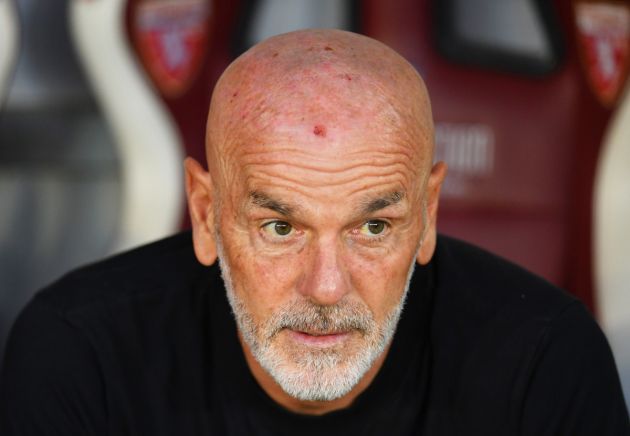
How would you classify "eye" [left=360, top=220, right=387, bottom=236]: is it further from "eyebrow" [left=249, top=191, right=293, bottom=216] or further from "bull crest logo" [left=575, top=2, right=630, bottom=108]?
"bull crest logo" [left=575, top=2, right=630, bottom=108]

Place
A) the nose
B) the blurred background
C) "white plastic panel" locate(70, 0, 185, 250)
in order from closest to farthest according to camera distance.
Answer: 1. the nose
2. the blurred background
3. "white plastic panel" locate(70, 0, 185, 250)

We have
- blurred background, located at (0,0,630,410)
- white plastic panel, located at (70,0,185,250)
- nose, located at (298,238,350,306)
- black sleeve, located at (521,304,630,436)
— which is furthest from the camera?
white plastic panel, located at (70,0,185,250)

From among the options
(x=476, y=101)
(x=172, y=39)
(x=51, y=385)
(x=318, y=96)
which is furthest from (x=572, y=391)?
(x=172, y=39)

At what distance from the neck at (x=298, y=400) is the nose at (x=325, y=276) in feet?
0.65

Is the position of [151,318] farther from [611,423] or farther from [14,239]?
[14,239]

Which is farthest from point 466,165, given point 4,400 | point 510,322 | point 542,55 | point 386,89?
point 4,400

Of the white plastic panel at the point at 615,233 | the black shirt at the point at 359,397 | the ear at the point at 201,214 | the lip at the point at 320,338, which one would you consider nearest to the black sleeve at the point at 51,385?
the black shirt at the point at 359,397

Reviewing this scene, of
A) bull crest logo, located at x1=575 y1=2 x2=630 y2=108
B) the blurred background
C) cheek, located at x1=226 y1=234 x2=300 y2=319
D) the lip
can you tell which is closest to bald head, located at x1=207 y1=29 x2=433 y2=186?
cheek, located at x1=226 y1=234 x2=300 y2=319

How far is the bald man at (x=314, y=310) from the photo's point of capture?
153 cm

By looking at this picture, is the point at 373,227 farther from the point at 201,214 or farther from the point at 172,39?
the point at 172,39

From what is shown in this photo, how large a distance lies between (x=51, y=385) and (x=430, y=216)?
552mm

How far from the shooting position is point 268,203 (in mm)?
1554

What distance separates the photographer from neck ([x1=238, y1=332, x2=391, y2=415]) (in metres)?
1.70

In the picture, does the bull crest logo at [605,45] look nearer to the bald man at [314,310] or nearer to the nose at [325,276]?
the bald man at [314,310]
